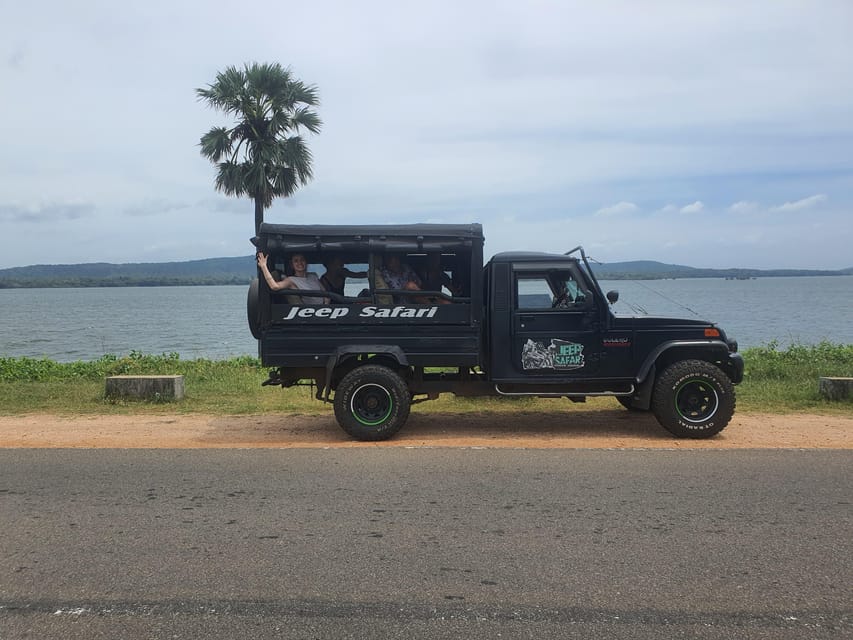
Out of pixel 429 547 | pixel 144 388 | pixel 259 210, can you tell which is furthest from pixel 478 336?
pixel 259 210

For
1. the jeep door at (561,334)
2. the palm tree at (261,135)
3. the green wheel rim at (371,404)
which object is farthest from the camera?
the palm tree at (261,135)

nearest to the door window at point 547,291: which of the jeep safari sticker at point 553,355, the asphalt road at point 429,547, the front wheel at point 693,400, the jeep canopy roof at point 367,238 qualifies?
the jeep safari sticker at point 553,355

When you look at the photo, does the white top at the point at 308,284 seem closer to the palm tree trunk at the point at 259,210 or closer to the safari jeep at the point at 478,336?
the safari jeep at the point at 478,336

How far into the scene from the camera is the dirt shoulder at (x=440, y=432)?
27.7ft

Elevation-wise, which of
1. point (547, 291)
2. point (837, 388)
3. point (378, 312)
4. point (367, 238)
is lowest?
point (837, 388)

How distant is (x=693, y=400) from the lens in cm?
877

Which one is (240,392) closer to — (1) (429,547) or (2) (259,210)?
(1) (429,547)

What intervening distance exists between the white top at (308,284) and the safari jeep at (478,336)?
9 centimetres

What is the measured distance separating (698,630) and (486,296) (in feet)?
18.4

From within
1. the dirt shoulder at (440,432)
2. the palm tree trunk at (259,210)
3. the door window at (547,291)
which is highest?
the palm tree trunk at (259,210)

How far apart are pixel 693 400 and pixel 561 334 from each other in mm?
1645

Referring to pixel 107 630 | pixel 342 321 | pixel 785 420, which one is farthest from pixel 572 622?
pixel 785 420

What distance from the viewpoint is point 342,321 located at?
8.82 metres

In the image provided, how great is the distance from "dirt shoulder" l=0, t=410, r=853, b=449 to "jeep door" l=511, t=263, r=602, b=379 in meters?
0.79
